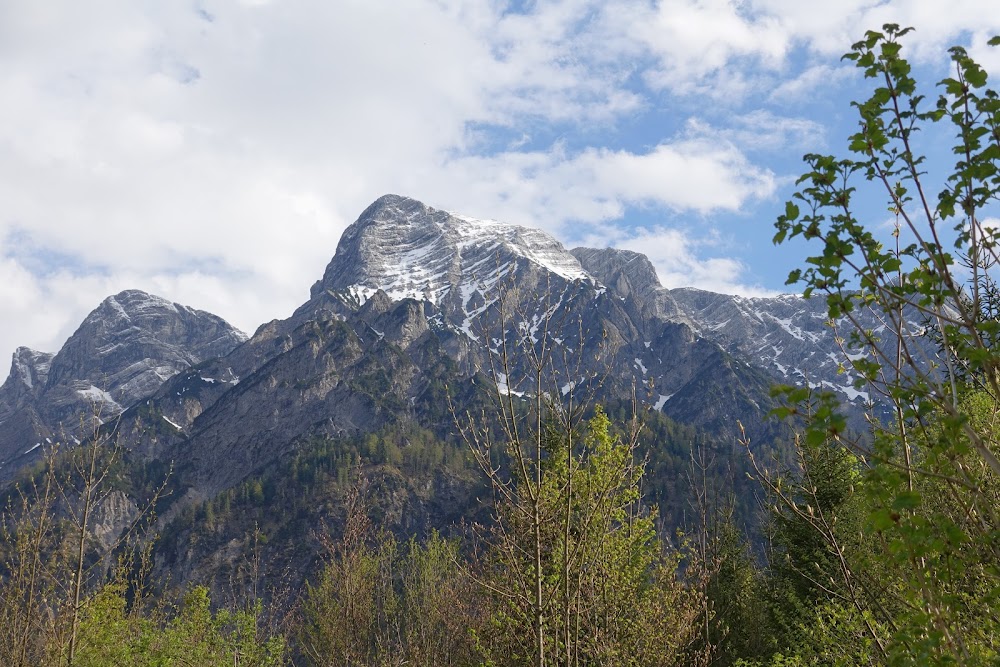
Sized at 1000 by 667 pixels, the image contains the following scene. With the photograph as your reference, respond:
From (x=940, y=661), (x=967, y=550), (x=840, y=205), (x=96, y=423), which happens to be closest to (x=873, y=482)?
(x=940, y=661)

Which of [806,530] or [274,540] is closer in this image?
[806,530]

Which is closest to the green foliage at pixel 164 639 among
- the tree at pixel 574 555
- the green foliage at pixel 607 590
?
the green foliage at pixel 607 590

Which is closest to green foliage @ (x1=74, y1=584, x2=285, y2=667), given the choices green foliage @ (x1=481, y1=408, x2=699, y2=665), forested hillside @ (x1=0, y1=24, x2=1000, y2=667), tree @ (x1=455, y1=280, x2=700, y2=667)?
forested hillside @ (x1=0, y1=24, x2=1000, y2=667)

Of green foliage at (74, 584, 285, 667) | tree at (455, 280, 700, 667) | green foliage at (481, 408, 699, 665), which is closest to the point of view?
tree at (455, 280, 700, 667)

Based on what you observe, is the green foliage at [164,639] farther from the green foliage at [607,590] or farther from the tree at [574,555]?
the tree at [574,555]

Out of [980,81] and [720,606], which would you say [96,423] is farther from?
[720,606]

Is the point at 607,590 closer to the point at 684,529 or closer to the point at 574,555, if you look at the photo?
the point at 574,555

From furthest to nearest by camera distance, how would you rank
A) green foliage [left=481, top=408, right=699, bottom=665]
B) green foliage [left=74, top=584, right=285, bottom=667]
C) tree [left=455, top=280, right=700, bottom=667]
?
green foliage [left=74, top=584, right=285, bottom=667]
green foliage [left=481, top=408, right=699, bottom=665]
tree [left=455, top=280, right=700, bottom=667]

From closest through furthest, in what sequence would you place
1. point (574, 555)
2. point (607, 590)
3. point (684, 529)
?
point (574, 555) → point (607, 590) → point (684, 529)

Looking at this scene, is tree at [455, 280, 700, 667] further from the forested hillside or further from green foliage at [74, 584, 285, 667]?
green foliage at [74, 584, 285, 667]

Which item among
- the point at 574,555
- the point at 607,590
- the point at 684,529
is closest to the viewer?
the point at 574,555

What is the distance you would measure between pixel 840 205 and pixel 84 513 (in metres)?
13.8

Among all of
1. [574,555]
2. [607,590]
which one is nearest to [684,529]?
[607,590]

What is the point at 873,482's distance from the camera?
13.8ft
